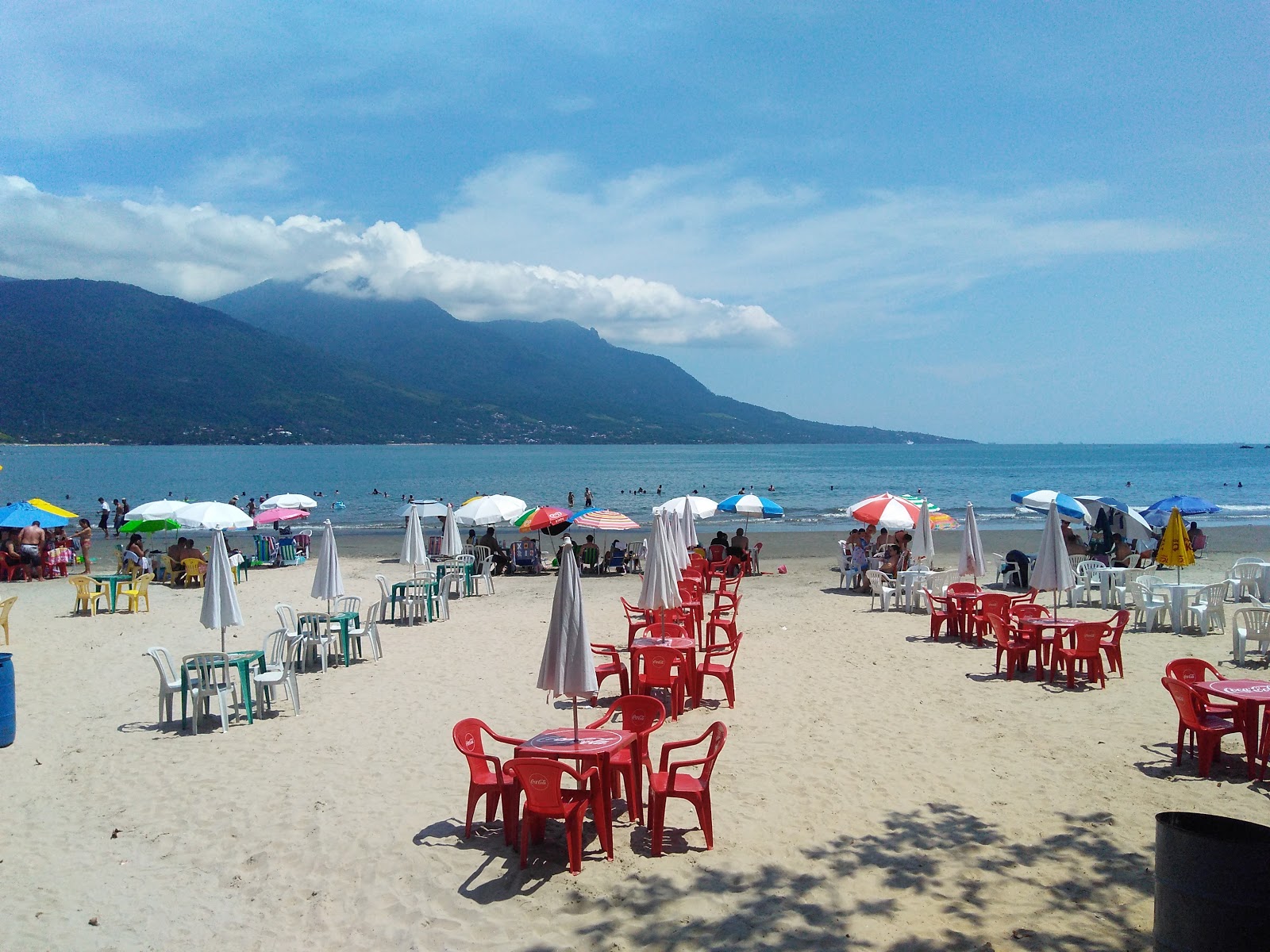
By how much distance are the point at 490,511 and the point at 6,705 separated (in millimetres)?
13393

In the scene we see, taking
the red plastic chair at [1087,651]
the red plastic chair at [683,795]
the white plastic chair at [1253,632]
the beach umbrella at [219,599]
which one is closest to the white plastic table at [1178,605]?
the white plastic chair at [1253,632]

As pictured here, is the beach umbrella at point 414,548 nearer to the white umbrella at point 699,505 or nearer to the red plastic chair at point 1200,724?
the white umbrella at point 699,505

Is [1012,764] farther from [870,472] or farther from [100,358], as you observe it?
[100,358]

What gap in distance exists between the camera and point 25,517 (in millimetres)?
20031

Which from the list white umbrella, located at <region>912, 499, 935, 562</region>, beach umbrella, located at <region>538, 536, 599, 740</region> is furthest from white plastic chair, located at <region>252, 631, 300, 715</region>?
white umbrella, located at <region>912, 499, 935, 562</region>

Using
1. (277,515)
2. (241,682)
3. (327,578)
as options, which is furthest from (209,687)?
(277,515)

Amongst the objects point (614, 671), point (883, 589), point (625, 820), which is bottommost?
point (625, 820)

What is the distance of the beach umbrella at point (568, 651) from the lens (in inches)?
228

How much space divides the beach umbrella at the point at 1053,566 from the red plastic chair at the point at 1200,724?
3829 millimetres

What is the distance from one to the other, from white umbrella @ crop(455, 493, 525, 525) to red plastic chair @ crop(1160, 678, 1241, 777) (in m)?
15.9

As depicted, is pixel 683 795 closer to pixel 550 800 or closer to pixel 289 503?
pixel 550 800

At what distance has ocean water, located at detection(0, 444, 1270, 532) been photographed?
170 feet

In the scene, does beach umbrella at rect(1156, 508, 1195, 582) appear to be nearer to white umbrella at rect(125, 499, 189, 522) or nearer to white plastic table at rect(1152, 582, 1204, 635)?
white plastic table at rect(1152, 582, 1204, 635)

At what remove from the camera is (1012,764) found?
709 cm
